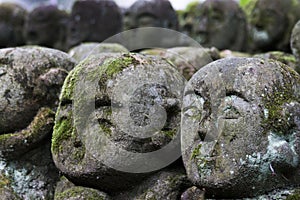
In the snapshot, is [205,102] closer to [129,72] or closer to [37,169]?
[129,72]

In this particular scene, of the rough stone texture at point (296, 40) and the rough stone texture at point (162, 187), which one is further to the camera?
the rough stone texture at point (296, 40)

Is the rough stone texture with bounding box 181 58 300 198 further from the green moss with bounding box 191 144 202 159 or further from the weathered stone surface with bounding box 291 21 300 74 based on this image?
the weathered stone surface with bounding box 291 21 300 74

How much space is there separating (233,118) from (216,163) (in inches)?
9.9

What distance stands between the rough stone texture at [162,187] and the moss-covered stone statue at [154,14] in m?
4.21

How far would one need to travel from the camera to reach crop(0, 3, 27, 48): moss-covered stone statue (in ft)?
29.8

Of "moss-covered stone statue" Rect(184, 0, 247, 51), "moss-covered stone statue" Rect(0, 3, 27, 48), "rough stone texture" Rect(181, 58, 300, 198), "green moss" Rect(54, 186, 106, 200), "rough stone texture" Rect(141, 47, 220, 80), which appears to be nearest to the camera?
"rough stone texture" Rect(181, 58, 300, 198)

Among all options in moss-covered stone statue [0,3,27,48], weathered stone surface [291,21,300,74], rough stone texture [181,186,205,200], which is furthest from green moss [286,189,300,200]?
moss-covered stone statue [0,3,27,48]

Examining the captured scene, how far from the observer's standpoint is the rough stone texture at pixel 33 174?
12.6 ft

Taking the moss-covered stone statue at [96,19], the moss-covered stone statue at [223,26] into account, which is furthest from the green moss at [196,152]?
the moss-covered stone statue at [96,19]

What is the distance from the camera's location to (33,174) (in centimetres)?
392

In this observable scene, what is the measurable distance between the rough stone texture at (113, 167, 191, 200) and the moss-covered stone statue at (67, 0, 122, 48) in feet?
14.1

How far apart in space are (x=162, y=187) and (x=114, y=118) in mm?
504

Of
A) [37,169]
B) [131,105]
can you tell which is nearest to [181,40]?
[37,169]

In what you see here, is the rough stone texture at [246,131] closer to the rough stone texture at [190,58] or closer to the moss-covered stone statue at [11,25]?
the rough stone texture at [190,58]
